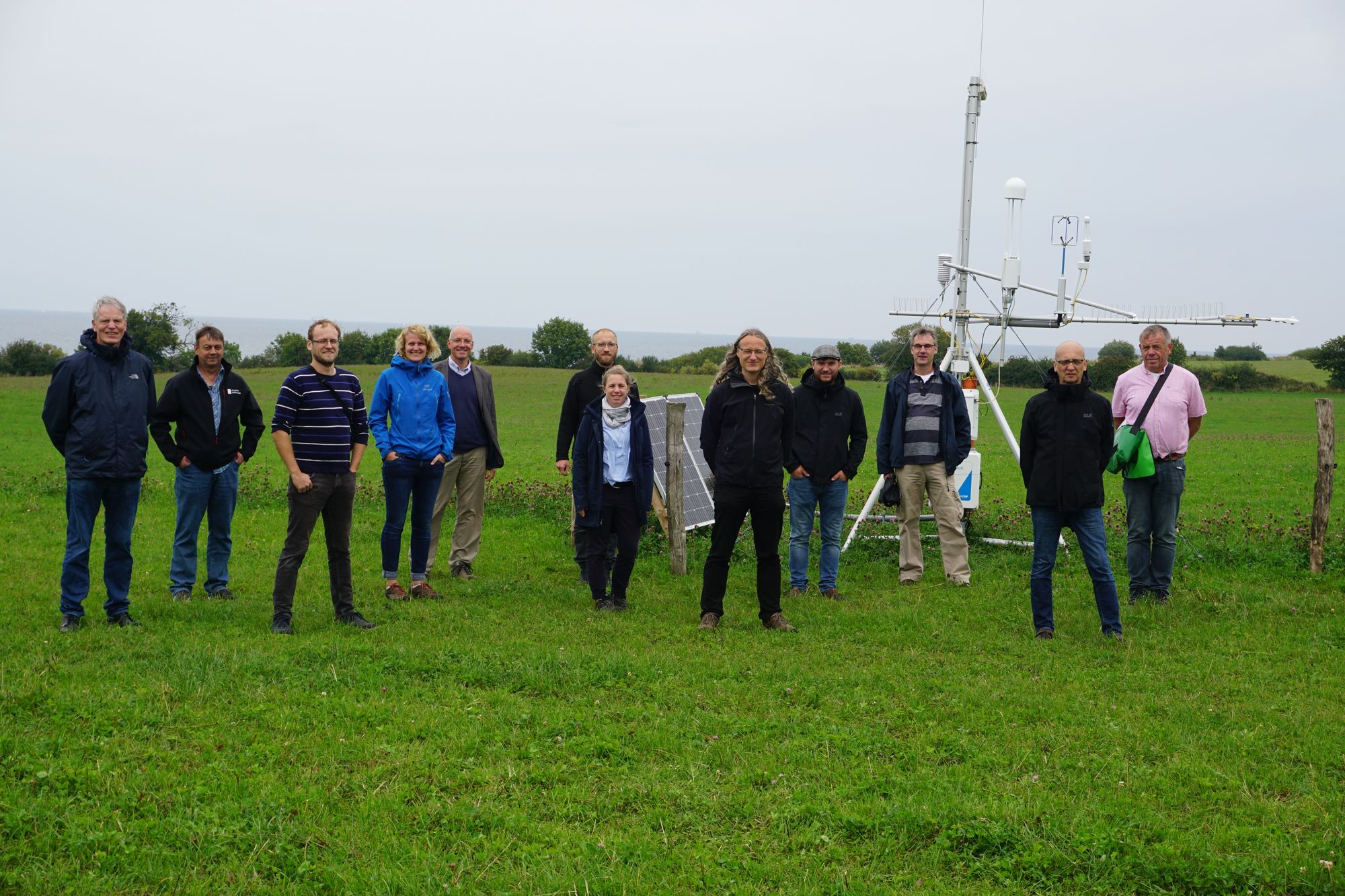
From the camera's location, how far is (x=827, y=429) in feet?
32.0

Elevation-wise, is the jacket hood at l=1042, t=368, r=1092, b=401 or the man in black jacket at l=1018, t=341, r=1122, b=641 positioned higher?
the jacket hood at l=1042, t=368, r=1092, b=401

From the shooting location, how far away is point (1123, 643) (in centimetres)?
778

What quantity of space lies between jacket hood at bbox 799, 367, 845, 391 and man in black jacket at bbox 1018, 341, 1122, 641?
82.8 inches

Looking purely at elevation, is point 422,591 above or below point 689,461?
below

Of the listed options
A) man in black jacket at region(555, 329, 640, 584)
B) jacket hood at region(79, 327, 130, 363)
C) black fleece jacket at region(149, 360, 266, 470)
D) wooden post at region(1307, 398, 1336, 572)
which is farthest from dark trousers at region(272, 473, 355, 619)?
wooden post at region(1307, 398, 1336, 572)

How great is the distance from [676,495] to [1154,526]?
439 centimetres

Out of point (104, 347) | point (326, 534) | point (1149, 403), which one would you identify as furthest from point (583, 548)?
point (1149, 403)

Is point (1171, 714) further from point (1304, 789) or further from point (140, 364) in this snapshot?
point (140, 364)

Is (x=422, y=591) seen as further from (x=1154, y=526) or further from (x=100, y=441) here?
(x=1154, y=526)

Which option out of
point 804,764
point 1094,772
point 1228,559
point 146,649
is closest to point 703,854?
point 804,764

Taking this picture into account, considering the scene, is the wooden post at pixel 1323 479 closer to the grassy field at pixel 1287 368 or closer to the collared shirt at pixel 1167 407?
the collared shirt at pixel 1167 407

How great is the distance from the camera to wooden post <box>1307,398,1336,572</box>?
32.4ft

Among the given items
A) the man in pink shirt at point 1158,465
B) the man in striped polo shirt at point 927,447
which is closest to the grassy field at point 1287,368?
the man in pink shirt at point 1158,465

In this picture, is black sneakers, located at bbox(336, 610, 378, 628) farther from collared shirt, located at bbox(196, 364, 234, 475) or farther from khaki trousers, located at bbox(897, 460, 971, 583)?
khaki trousers, located at bbox(897, 460, 971, 583)
